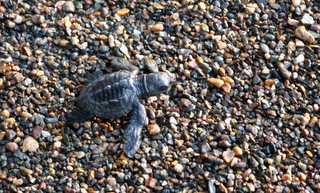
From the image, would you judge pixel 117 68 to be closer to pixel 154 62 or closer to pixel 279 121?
pixel 154 62

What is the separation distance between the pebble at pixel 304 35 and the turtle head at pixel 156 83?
1.25m

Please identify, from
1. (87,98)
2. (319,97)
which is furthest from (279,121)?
(87,98)

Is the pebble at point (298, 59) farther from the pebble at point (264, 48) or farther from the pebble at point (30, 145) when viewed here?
the pebble at point (30, 145)

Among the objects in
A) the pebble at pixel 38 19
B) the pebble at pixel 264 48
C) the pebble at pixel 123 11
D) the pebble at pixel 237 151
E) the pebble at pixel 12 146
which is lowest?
the pebble at pixel 12 146

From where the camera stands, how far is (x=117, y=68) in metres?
4.33

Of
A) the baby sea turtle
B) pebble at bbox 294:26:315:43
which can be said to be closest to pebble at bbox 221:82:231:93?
the baby sea turtle

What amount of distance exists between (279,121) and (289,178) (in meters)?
0.46

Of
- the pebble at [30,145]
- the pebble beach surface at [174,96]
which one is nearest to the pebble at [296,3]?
the pebble beach surface at [174,96]

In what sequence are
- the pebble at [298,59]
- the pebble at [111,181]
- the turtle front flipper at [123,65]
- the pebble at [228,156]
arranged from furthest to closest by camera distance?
1. the pebble at [298,59]
2. the turtle front flipper at [123,65]
3. the pebble at [228,156]
4. the pebble at [111,181]

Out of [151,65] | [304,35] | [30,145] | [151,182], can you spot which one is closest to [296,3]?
[304,35]

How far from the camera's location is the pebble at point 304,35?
15.5 feet

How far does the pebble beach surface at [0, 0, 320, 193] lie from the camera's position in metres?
3.95

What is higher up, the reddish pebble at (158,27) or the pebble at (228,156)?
the reddish pebble at (158,27)

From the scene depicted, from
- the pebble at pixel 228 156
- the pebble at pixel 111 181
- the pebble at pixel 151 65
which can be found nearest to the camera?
the pebble at pixel 111 181
